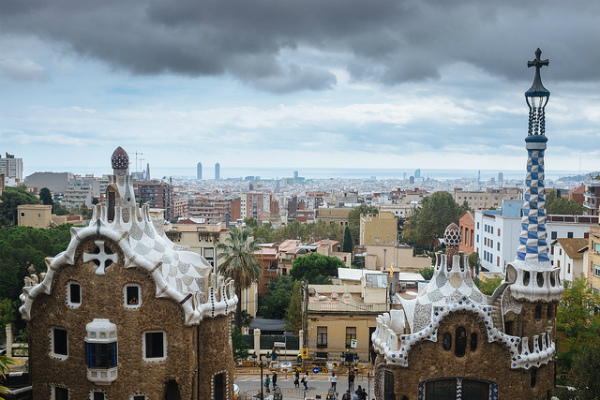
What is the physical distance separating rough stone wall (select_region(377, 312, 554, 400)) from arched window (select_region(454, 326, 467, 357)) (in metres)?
0.12

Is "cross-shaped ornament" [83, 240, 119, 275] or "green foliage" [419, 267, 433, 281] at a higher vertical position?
"cross-shaped ornament" [83, 240, 119, 275]

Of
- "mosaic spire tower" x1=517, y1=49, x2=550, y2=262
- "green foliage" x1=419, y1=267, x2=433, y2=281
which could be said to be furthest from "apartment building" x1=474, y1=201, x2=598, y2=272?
"mosaic spire tower" x1=517, y1=49, x2=550, y2=262

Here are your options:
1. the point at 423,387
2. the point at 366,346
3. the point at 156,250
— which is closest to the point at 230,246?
the point at 366,346

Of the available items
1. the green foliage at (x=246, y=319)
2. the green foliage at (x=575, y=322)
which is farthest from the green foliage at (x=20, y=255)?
the green foliage at (x=575, y=322)

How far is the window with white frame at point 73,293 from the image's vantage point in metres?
25.4

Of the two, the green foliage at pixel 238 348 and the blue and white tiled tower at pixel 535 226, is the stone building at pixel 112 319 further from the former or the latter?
the blue and white tiled tower at pixel 535 226

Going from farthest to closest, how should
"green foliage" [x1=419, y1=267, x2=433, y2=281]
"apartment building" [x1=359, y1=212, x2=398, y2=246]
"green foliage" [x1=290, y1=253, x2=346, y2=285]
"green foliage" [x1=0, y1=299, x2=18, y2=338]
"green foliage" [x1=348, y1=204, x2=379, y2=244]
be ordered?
"green foliage" [x1=348, y1=204, x2=379, y2=244]
"apartment building" [x1=359, y1=212, x2=398, y2=246]
"green foliage" [x1=419, y1=267, x2=433, y2=281]
"green foliage" [x1=290, y1=253, x2=346, y2=285]
"green foliage" [x1=0, y1=299, x2=18, y2=338]

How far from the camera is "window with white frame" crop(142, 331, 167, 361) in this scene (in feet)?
83.1

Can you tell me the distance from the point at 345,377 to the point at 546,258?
1452 cm

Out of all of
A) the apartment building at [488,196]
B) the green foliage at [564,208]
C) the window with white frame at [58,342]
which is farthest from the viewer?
the apartment building at [488,196]

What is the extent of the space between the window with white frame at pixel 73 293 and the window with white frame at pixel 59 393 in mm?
3700

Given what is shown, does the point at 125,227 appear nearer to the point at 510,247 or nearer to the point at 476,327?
the point at 476,327

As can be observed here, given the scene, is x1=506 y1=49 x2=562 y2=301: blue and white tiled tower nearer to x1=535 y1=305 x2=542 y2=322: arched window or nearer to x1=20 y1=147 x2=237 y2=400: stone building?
x1=535 y1=305 x2=542 y2=322: arched window

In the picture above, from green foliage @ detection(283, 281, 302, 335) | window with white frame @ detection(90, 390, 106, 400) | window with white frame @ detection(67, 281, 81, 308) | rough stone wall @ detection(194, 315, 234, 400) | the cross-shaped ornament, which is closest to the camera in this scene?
the cross-shaped ornament
